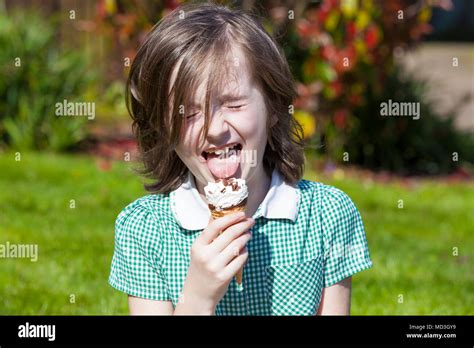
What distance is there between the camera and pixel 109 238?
201 inches

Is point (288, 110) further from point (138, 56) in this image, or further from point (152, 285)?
point (152, 285)

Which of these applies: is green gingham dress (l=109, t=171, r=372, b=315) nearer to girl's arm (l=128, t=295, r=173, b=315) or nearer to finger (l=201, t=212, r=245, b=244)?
girl's arm (l=128, t=295, r=173, b=315)

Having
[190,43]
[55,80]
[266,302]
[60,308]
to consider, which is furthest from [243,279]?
[55,80]

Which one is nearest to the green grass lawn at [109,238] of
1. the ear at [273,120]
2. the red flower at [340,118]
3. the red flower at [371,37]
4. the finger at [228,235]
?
the red flower at [340,118]

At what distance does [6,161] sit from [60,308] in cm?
342

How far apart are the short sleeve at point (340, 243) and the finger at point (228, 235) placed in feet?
1.35

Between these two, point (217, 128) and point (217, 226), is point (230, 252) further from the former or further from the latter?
point (217, 128)

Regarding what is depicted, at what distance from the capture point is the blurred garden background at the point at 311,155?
4445 millimetres

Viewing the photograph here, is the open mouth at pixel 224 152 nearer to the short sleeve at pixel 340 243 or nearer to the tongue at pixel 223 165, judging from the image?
the tongue at pixel 223 165

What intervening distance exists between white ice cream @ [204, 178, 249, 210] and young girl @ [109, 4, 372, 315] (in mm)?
41

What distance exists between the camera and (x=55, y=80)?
320 inches

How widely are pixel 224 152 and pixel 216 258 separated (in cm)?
32

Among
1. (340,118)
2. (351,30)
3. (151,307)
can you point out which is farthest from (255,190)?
(340,118)

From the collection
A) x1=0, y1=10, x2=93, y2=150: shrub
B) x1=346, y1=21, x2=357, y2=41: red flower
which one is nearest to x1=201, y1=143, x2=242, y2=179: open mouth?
x1=346, y1=21, x2=357, y2=41: red flower
